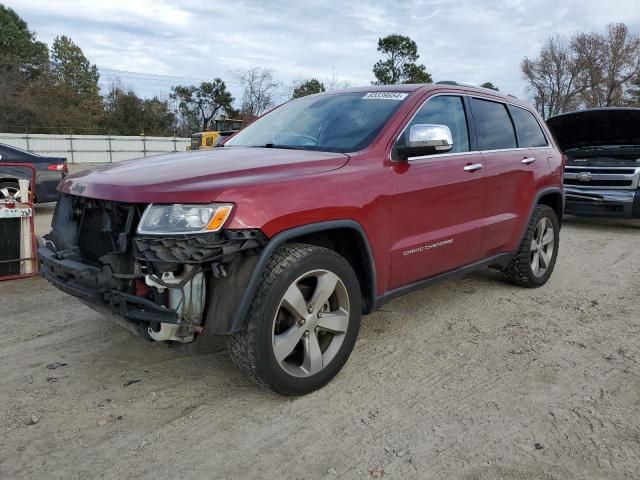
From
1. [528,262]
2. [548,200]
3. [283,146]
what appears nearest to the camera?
[283,146]

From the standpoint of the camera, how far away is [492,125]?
434 centimetres

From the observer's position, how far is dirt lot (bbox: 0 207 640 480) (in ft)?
7.64

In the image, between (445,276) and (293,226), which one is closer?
(293,226)

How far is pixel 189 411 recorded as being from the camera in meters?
2.77

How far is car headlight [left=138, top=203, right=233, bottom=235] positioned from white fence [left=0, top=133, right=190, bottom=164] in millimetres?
30028

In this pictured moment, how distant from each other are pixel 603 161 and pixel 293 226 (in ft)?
26.5

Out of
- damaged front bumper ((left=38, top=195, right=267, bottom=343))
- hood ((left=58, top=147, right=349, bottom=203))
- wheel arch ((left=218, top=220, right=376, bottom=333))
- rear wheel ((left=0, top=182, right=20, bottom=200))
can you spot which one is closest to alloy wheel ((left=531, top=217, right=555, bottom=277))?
wheel arch ((left=218, top=220, right=376, bottom=333))

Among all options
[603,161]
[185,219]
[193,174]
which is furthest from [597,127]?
[185,219]

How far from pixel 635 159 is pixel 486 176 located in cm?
616

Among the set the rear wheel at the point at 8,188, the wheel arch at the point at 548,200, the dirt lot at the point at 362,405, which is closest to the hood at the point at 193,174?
the dirt lot at the point at 362,405

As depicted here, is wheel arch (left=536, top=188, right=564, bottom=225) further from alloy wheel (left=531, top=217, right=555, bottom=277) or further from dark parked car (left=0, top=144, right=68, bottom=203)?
dark parked car (left=0, top=144, right=68, bottom=203)

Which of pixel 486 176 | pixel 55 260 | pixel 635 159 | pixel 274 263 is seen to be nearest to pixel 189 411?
pixel 274 263

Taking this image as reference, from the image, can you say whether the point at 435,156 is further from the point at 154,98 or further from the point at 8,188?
the point at 154,98

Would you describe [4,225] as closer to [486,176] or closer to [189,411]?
[189,411]
